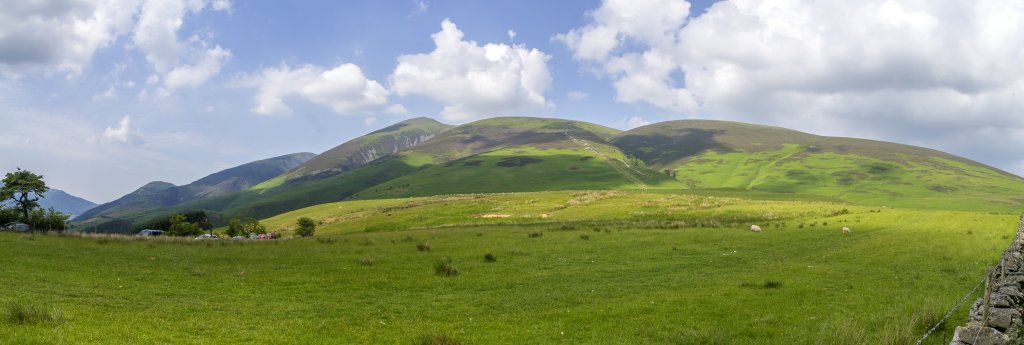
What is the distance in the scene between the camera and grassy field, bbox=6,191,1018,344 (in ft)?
52.4

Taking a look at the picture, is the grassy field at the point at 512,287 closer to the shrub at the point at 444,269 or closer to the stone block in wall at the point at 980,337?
the shrub at the point at 444,269

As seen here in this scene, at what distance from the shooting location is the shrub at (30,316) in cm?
1460

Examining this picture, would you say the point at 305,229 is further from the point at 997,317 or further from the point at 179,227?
the point at 997,317

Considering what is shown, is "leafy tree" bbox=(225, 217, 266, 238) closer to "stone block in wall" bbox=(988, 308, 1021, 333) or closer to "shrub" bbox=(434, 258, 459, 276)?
"shrub" bbox=(434, 258, 459, 276)

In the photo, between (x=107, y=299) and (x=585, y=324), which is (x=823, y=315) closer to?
(x=585, y=324)

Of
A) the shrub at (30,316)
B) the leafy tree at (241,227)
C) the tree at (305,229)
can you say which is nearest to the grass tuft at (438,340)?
the shrub at (30,316)

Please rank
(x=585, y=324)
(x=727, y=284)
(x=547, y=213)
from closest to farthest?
(x=585, y=324)
(x=727, y=284)
(x=547, y=213)

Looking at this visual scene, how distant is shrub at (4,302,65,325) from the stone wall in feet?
80.4

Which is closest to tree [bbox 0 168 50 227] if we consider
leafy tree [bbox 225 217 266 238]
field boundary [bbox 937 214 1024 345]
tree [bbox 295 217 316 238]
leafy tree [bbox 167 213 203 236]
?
leafy tree [bbox 167 213 203 236]

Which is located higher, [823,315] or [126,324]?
[126,324]

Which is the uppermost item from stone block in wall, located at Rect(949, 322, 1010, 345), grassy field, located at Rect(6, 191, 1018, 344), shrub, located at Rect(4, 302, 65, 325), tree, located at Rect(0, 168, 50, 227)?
tree, located at Rect(0, 168, 50, 227)

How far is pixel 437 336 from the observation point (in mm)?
15180

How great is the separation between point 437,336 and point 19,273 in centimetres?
2291

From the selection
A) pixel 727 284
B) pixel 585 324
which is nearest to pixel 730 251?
pixel 727 284
